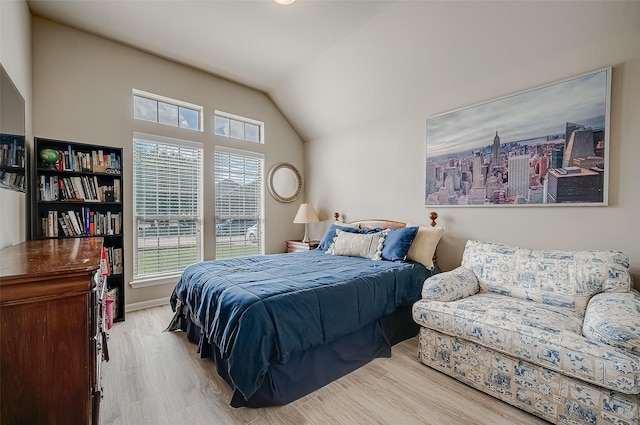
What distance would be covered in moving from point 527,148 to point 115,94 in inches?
177

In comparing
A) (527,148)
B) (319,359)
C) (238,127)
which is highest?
(238,127)

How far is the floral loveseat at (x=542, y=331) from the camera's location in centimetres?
141

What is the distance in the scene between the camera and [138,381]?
1.98m

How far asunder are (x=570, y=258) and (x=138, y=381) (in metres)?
3.36

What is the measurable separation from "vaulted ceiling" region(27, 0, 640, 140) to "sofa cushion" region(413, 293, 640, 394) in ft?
7.40

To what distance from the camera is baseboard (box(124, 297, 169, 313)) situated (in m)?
3.34

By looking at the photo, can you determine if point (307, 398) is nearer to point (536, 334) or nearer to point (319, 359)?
point (319, 359)

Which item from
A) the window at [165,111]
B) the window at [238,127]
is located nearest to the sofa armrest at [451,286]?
the window at [238,127]

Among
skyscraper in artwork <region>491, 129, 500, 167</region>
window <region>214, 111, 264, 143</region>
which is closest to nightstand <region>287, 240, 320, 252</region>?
window <region>214, 111, 264, 143</region>

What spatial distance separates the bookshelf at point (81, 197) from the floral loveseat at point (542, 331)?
317cm

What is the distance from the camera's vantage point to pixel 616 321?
1.47 m

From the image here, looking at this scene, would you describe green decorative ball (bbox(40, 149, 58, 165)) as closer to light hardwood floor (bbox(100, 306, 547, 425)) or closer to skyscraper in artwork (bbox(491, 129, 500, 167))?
light hardwood floor (bbox(100, 306, 547, 425))

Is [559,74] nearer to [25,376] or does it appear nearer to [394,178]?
[394,178]

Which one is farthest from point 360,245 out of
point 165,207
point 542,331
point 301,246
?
point 165,207
